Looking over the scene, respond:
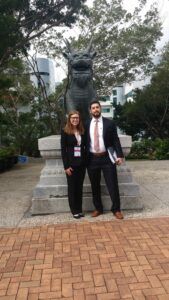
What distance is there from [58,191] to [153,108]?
1516cm

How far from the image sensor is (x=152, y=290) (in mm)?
3018

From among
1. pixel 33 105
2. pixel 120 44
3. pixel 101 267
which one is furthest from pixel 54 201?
pixel 33 105

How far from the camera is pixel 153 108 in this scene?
782 inches

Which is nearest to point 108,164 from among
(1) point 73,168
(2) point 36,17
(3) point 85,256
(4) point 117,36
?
(1) point 73,168

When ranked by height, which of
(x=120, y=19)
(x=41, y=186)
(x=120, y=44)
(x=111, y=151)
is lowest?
(x=41, y=186)

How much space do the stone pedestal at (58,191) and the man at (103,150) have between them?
418mm

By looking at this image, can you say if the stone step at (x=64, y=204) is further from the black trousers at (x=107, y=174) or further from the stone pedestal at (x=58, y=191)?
the black trousers at (x=107, y=174)

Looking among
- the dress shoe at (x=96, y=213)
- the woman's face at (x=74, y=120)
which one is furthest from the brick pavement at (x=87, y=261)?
the woman's face at (x=74, y=120)

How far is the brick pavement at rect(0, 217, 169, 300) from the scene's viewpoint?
10.0 feet

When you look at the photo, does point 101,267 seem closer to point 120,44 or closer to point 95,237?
point 95,237

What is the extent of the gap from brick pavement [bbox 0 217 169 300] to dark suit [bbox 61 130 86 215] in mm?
429

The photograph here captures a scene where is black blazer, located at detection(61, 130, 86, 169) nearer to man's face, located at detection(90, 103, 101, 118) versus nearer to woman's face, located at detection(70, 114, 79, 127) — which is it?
woman's face, located at detection(70, 114, 79, 127)

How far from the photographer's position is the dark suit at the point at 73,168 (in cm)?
522

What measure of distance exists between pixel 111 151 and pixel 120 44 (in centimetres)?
1276
